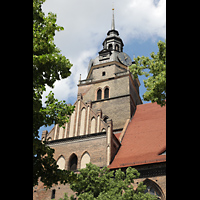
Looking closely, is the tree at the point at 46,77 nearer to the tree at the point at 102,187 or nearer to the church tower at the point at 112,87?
the tree at the point at 102,187

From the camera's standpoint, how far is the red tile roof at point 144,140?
18672mm

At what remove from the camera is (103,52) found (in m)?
31.8

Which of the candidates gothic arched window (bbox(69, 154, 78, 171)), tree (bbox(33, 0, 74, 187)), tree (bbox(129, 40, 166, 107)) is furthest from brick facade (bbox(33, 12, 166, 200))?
tree (bbox(33, 0, 74, 187))

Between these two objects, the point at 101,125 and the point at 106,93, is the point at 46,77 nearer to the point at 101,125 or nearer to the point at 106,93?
the point at 101,125

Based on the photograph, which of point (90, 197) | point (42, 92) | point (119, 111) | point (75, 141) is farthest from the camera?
point (119, 111)

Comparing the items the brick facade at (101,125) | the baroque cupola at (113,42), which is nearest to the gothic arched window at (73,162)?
the brick facade at (101,125)

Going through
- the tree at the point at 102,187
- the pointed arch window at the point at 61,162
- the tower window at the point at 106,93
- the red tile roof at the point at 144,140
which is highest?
the tower window at the point at 106,93

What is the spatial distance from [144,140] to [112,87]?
8.11 metres

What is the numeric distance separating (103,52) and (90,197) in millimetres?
21334

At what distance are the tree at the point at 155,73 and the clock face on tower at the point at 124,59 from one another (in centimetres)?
1990

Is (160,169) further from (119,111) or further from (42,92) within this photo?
(42,92)

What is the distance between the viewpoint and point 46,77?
7.88 m
